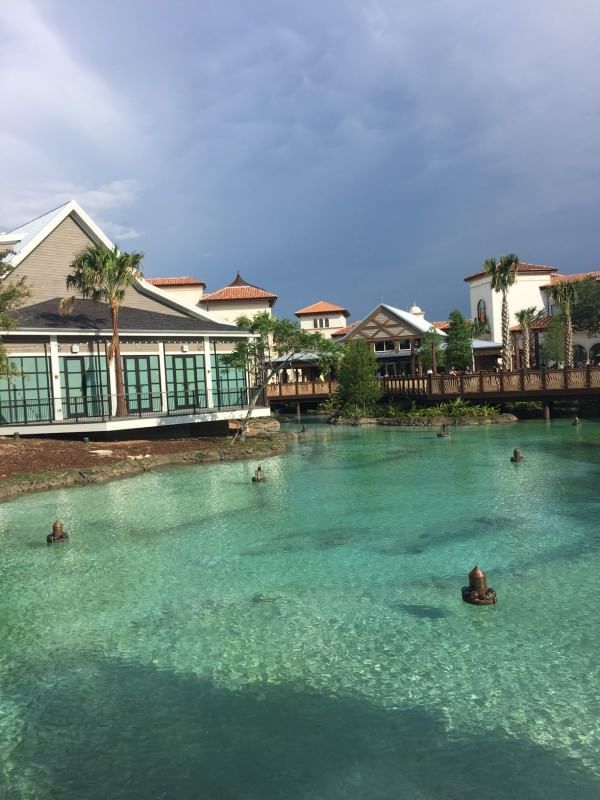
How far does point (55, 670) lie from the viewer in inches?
316

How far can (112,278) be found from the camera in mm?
27703

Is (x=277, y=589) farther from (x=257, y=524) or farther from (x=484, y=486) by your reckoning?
(x=484, y=486)

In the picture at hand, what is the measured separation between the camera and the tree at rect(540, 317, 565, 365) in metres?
58.6

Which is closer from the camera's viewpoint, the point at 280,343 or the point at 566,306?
the point at 280,343

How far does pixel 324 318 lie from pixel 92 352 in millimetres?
51403

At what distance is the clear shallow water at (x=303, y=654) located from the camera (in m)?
5.88

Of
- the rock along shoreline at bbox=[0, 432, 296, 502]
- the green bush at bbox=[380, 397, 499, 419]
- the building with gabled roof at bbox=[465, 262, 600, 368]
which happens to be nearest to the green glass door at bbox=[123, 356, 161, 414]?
the rock along shoreline at bbox=[0, 432, 296, 502]

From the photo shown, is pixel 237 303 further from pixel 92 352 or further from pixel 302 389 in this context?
pixel 92 352

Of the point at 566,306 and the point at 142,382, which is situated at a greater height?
the point at 566,306

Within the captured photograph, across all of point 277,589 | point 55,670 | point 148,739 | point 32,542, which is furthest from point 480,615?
point 32,542

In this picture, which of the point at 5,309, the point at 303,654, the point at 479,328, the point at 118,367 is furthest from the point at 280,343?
the point at 479,328

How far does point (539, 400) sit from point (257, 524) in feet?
95.8

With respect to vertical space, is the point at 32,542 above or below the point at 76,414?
below

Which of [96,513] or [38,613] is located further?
[96,513]
